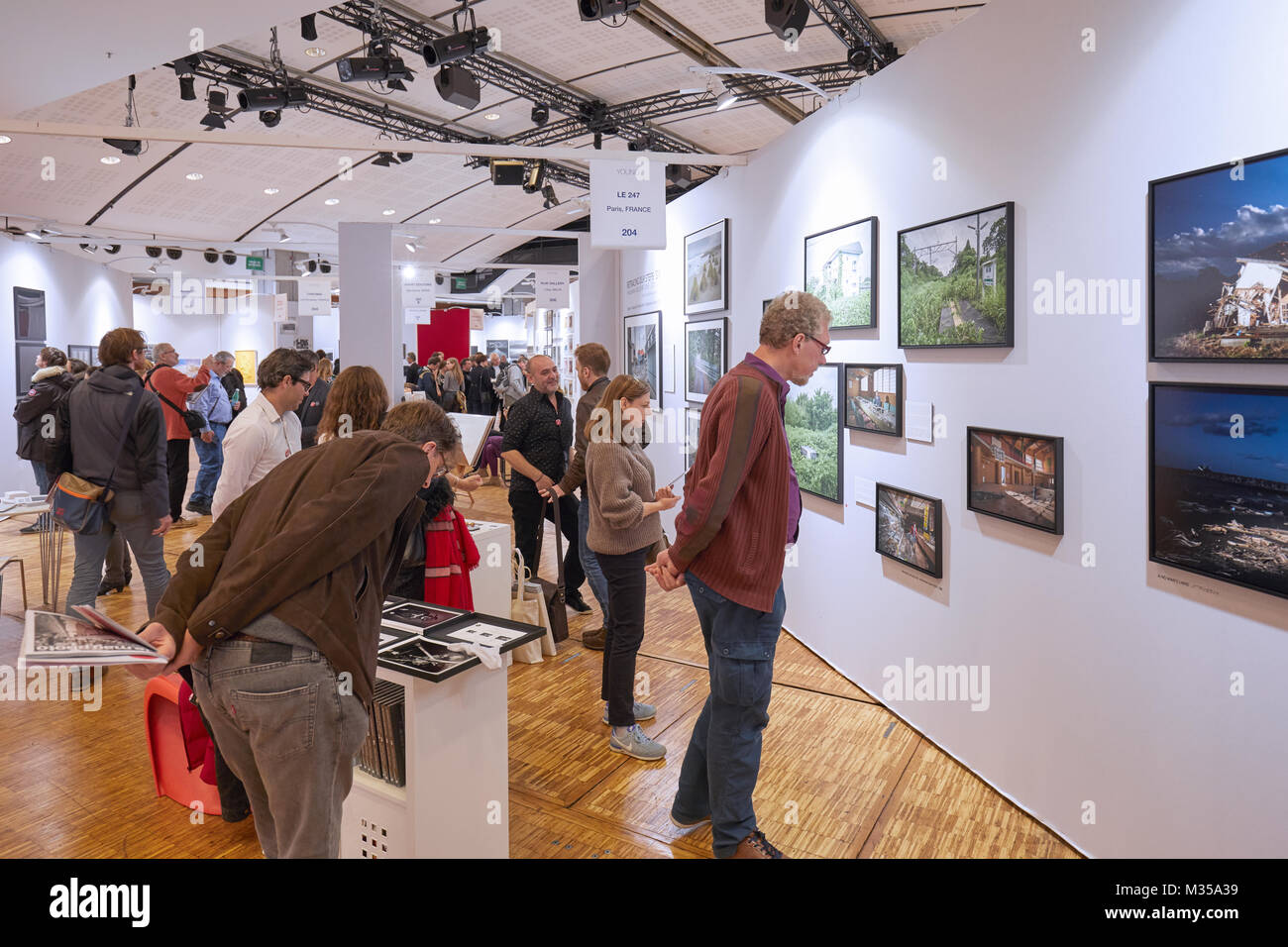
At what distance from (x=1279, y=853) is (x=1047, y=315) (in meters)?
1.75

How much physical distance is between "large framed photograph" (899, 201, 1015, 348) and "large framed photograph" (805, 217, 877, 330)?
28 cm

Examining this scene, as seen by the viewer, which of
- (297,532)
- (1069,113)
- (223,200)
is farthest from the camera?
(223,200)

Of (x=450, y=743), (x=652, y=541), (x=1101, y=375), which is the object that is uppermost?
(x=1101, y=375)

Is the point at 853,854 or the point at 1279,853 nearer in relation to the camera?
the point at 1279,853

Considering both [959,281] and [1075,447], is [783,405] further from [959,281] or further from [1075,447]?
[959,281]

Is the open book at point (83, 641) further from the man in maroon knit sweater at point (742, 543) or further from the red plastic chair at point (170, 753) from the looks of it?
the red plastic chair at point (170, 753)

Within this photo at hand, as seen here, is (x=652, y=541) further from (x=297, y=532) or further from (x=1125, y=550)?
(x=297, y=532)

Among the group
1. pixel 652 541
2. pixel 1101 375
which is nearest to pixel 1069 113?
pixel 1101 375

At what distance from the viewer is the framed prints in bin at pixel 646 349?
776 centimetres

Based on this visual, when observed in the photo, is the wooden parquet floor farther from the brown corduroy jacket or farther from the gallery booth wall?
the brown corduroy jacket

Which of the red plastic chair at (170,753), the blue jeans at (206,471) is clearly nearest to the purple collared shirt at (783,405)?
the red plastic chair at (170,753)

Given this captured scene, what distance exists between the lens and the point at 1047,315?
3074 mm

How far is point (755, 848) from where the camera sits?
8.59 feet

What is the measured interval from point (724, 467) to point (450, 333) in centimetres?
1883
